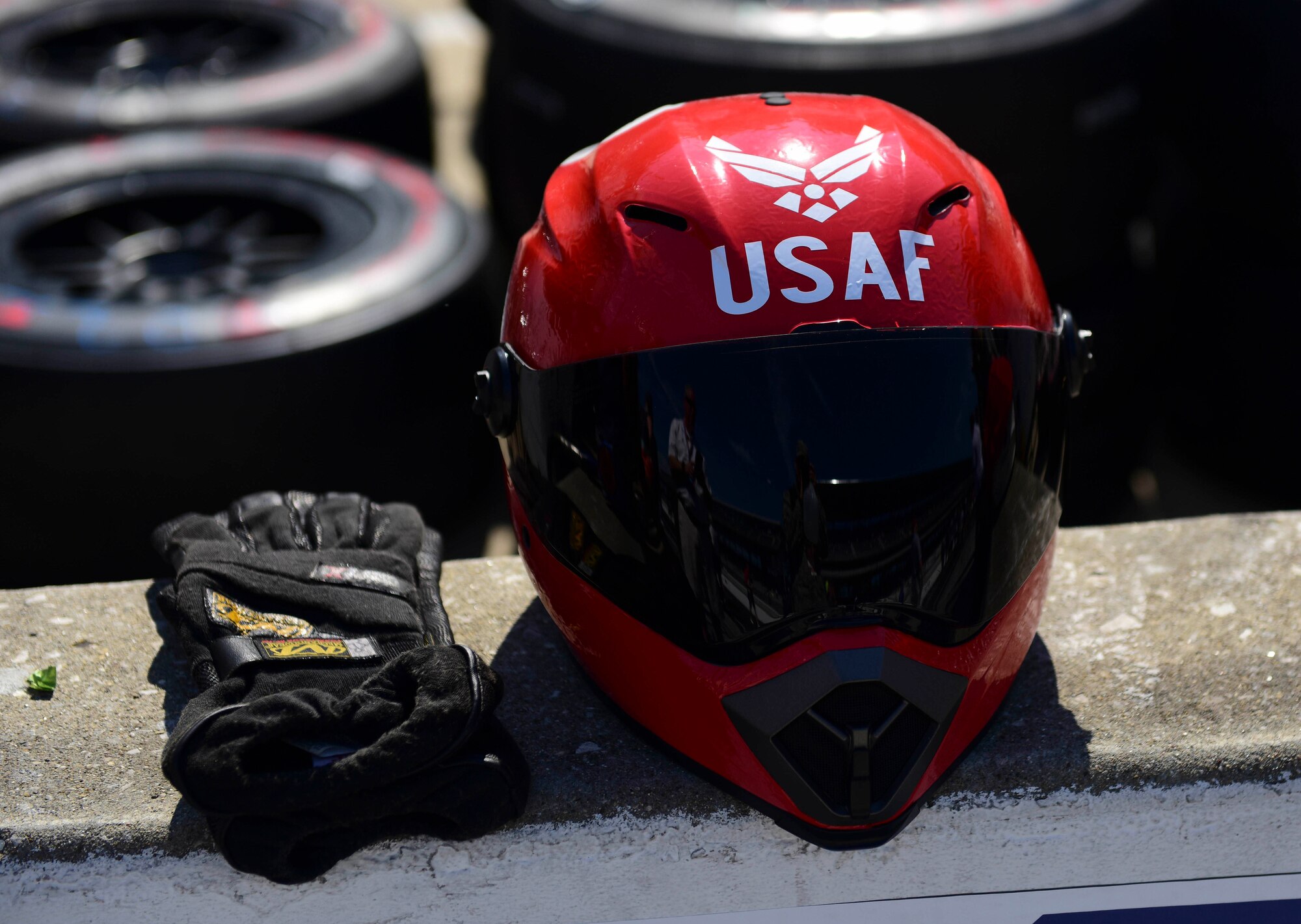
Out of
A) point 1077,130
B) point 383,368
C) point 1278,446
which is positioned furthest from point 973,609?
point 1278,446

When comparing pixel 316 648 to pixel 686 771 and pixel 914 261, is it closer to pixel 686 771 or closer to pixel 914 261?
pixel 686 771

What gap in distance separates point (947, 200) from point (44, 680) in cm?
117

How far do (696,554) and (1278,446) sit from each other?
1.94 m

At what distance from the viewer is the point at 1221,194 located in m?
2.78

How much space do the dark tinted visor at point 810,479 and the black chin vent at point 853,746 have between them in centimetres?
7

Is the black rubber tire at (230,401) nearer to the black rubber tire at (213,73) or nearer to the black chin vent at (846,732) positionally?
the black rubber tire at (213,73)

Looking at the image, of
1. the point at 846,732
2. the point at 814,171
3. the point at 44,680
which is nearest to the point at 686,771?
the point at 846,732

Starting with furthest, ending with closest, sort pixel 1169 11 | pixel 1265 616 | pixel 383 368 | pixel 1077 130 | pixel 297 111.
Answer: pixel 297 111
pixel 1169 11
pixel 1077 130
pixel 383 368
pixel 1265 616

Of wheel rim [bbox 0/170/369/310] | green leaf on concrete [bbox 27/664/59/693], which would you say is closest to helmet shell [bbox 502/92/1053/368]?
green leaf on concrete [bbox 27/664/59/693]

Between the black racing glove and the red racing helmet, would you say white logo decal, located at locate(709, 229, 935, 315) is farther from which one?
the black racing glove

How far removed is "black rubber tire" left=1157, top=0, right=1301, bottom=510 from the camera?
2.63m

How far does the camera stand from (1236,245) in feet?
9.15

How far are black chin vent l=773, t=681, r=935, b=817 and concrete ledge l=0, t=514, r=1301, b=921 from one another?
0.13 metres

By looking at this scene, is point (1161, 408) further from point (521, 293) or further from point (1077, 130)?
point (521, 293)
